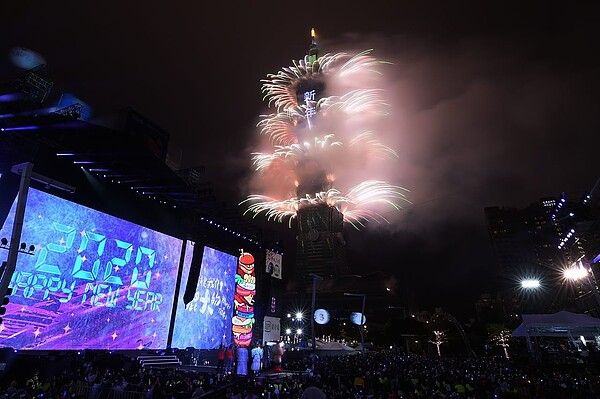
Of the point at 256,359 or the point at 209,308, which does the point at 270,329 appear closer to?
the point at 209,308

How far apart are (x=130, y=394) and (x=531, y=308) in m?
81.9

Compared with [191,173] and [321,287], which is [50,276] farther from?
[321,287]

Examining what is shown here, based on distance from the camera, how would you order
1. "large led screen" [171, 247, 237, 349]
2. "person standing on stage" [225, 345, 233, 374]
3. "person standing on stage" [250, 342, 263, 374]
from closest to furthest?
"person standing on stage" [225, 345, 233, 374], "person standing on stage" [250, 342, 263, 374], "large led screen" [171, 247, 237, 349]

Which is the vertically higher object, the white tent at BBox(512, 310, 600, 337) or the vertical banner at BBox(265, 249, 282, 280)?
the vertical banner at BBox(265, 249, 282, 280)

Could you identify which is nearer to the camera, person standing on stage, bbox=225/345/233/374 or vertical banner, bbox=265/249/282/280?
person standing on stage, bbox=225/345/233/374


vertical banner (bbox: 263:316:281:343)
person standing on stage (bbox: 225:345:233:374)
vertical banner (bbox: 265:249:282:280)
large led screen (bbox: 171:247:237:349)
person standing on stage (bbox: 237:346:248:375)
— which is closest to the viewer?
person standing on stage (bbox: 225:345:233:374)

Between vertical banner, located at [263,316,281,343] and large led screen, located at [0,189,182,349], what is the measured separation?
60.9 ft

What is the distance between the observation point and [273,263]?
41.8m

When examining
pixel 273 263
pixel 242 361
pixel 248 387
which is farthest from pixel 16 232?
pixel 273 263

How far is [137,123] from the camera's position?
109 ft

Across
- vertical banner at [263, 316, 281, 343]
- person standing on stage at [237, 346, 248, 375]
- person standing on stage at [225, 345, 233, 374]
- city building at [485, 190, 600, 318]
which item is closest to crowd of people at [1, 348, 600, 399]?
person standing on stage at [225, 345, 233, 374]

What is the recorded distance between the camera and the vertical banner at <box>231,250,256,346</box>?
103ft

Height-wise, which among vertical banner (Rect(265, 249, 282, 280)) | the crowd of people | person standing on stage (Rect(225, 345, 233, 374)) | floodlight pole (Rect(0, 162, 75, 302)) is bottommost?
the crowd of people

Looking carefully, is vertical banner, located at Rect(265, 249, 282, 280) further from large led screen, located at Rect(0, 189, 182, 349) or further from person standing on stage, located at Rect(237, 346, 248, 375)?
person standing on stage, located at Rect(237, 346, 248, 375)
